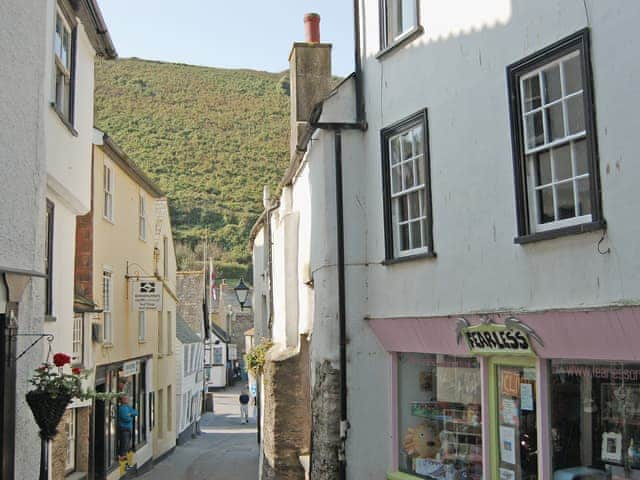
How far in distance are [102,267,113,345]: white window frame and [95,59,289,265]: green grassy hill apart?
77.9 m

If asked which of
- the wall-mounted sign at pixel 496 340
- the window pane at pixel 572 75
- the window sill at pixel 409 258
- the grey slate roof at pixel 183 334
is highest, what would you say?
the window pane at pixel 572 75

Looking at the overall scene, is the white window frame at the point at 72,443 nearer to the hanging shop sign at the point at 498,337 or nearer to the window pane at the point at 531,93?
the hanging shop sign at the point at 498,337

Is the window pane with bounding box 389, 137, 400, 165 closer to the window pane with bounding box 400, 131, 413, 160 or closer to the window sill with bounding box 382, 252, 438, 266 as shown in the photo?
the window pane with bounding box 400, 131, 413, 160

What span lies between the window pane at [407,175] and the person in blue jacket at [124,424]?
12005mm

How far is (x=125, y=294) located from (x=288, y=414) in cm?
734

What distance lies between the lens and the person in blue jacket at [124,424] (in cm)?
1998

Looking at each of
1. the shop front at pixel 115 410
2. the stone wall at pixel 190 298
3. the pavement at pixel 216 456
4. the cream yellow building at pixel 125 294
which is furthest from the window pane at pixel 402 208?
the stone wall at pixel 190 298

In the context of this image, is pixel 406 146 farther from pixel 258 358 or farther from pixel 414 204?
pixel 258 358

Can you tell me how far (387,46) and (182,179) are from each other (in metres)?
98.2

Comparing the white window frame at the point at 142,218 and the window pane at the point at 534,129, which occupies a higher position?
the white window frame at the point at 142,218

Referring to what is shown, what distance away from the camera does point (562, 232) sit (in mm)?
7535

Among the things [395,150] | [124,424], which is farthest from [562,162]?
[124,424]

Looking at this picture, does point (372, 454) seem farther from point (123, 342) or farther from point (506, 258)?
point (123, 342)

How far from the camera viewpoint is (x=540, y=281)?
313 inches
